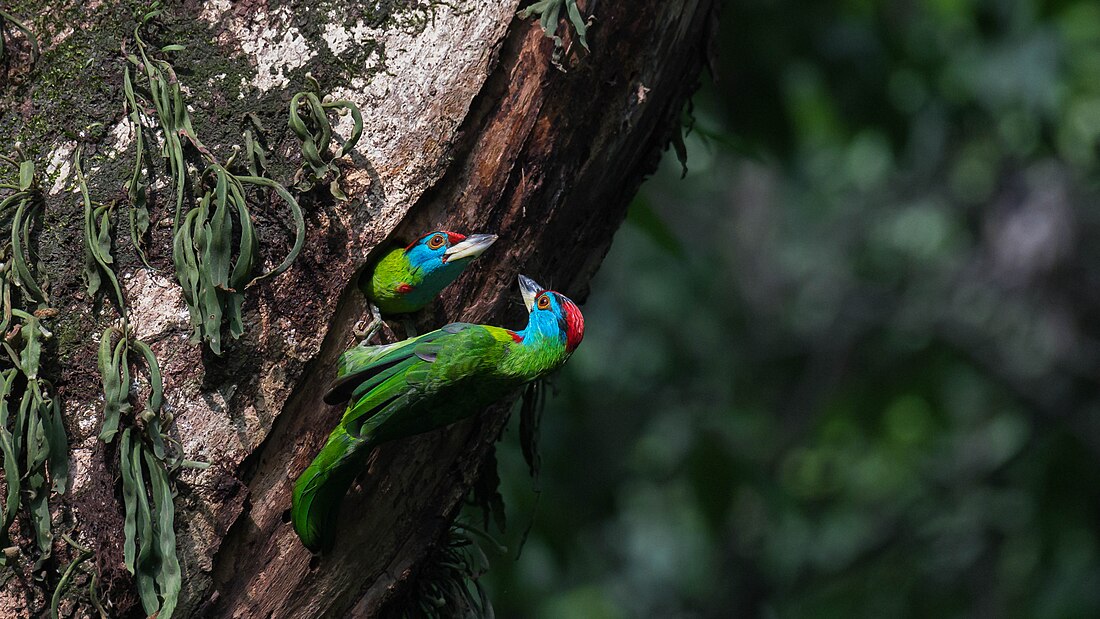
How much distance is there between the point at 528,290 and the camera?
7.09ft

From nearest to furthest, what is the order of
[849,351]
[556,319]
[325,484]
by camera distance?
[325,484], [556,319], [849,351]

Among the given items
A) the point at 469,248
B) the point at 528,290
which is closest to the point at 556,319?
the point at 528,290

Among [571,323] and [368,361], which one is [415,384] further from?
[571,323]

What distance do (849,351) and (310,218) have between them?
8.30 meters

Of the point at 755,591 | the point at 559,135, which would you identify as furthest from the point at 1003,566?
the point at 559,135

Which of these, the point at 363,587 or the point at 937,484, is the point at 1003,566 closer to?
the point at 937,484

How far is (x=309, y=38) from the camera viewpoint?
2.06 metres

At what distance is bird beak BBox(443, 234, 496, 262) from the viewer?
2.02 metres

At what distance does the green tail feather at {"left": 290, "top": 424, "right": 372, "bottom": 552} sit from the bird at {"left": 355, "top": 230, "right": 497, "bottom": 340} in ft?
0.75

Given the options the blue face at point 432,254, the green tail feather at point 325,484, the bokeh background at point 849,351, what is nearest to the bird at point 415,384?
the green tail feather at point 325,484

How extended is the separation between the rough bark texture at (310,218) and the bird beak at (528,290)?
0.15ft

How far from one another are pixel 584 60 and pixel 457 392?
760 mm

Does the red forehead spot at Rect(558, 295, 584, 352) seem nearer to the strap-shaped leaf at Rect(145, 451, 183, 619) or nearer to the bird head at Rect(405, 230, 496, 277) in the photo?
the bird head at Rect(405, 230, 496, 277)

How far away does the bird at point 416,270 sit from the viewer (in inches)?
79.2
